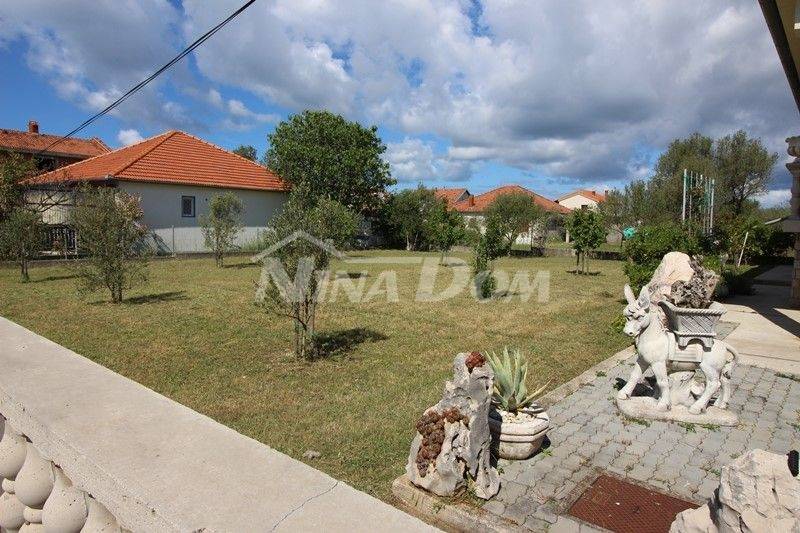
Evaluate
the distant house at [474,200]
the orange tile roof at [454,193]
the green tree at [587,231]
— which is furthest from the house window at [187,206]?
the orange tile roof at [454,193]

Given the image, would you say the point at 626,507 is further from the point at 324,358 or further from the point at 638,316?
the point at 324,358

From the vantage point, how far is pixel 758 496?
1955 millimetres

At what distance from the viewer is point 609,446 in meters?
4.83

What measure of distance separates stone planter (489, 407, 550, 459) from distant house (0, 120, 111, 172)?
3931 centimetres

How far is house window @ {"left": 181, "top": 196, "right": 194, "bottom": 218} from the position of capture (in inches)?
1002

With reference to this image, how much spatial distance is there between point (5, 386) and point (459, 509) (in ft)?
10.8

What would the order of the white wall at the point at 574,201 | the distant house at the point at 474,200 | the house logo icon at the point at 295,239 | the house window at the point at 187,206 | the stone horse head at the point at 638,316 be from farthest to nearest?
the white wall at the point at 574,201
the distant house at the point at 474,200
the house window at the point at 187,206
the house logo icon at the point at 295,239
the stone horse head at the point at 638,316

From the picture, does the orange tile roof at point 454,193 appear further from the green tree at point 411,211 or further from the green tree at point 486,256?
the green tree at point 486,256

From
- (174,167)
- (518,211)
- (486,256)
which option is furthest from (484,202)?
(486,256)

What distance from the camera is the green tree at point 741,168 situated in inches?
1291

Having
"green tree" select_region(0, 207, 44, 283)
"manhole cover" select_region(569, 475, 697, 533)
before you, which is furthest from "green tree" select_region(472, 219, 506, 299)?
"green tree" select_region(0, 207, 44, 283)

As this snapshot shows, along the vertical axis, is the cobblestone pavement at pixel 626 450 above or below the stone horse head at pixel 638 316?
below

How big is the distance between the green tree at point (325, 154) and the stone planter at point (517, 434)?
25290mm

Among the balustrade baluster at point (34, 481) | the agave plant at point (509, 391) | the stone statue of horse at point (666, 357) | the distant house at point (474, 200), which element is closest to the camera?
the balustrade baluster at point (34, 481)
